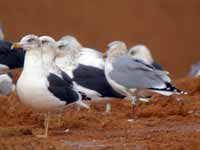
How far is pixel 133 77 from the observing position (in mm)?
14406

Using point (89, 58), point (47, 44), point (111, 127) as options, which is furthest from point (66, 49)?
point (111, 127)

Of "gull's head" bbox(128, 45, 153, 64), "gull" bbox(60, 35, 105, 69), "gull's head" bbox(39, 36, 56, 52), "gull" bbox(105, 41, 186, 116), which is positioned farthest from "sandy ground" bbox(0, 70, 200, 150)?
"gull's head" bbox(39, 36, 56, 52)

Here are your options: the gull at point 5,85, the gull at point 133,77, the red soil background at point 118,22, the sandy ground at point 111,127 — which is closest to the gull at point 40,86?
the sandy ground at point 111,127

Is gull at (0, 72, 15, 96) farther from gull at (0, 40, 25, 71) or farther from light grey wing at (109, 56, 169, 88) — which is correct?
light grey wing at (109, 56, 169, 88)

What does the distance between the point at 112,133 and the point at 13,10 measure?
16.6 m

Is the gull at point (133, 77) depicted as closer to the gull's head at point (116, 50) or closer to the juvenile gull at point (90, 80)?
the gull's head at point (116, 50)

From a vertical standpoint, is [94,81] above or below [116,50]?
below

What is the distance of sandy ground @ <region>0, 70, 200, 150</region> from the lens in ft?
35.5

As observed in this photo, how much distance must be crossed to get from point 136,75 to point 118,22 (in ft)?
45.2

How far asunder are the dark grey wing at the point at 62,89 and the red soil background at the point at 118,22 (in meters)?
15.4

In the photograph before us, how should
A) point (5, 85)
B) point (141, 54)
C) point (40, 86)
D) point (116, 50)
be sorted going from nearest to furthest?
point (40, 86) < point (116, 50) < point (5, 85) < point (141, 54)

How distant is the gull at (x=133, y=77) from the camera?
1418cm

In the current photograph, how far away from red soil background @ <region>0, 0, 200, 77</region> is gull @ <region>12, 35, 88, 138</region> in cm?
1559

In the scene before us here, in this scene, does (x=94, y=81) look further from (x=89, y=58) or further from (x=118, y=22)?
(x=118, y=22)
